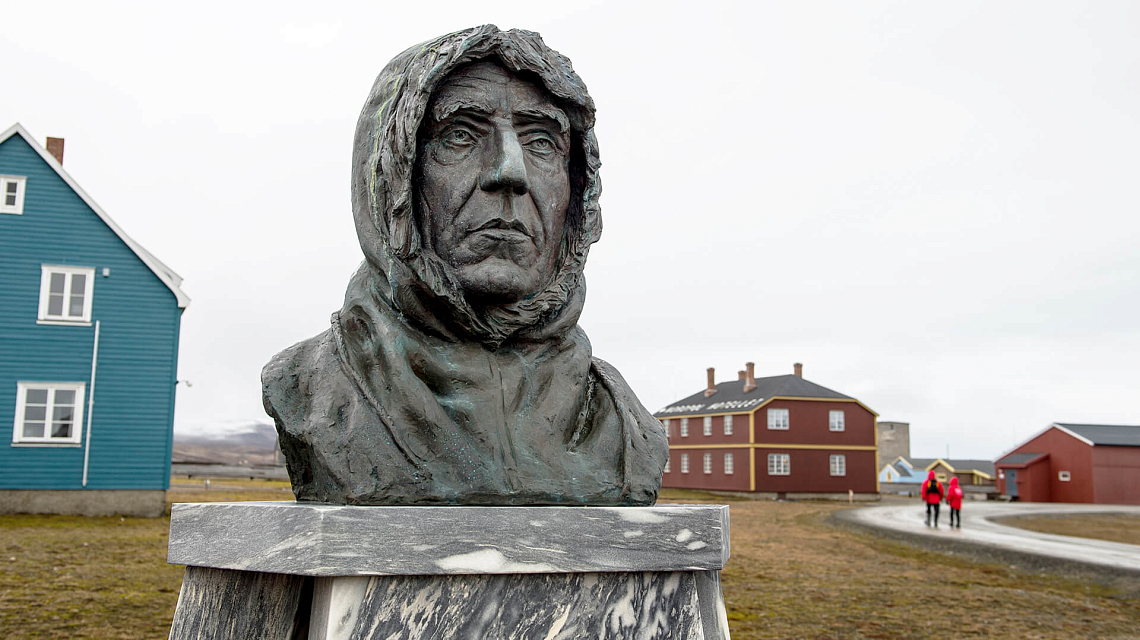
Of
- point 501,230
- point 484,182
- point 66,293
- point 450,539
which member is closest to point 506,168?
point 484,182

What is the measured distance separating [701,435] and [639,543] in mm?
39373

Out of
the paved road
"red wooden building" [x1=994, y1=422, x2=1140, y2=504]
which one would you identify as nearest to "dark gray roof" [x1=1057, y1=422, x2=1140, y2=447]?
"red wooden building" [x1=994, y1=422, x2=1140, y2=504]

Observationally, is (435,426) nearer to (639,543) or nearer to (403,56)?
(639,543)

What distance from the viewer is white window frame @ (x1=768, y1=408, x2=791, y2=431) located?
37781 mm

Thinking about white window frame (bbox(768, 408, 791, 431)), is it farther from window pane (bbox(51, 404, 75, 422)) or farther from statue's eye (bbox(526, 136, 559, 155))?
statue's eye (bbox(526, 136, 559, 155))

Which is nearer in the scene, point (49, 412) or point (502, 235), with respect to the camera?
point (502, 235)

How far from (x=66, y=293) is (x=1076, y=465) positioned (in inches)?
1522

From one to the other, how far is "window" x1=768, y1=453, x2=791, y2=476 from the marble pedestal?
117 ft

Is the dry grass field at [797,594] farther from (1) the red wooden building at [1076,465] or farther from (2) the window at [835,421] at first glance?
(1) the red wooden building at [1076,465]

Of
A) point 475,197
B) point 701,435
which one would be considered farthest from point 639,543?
point 701,435

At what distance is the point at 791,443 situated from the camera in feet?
124

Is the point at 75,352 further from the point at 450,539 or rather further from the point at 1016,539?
the point at 1016,539

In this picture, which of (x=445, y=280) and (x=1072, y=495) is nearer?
(x=445, y=280)

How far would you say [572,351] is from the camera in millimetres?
3414
